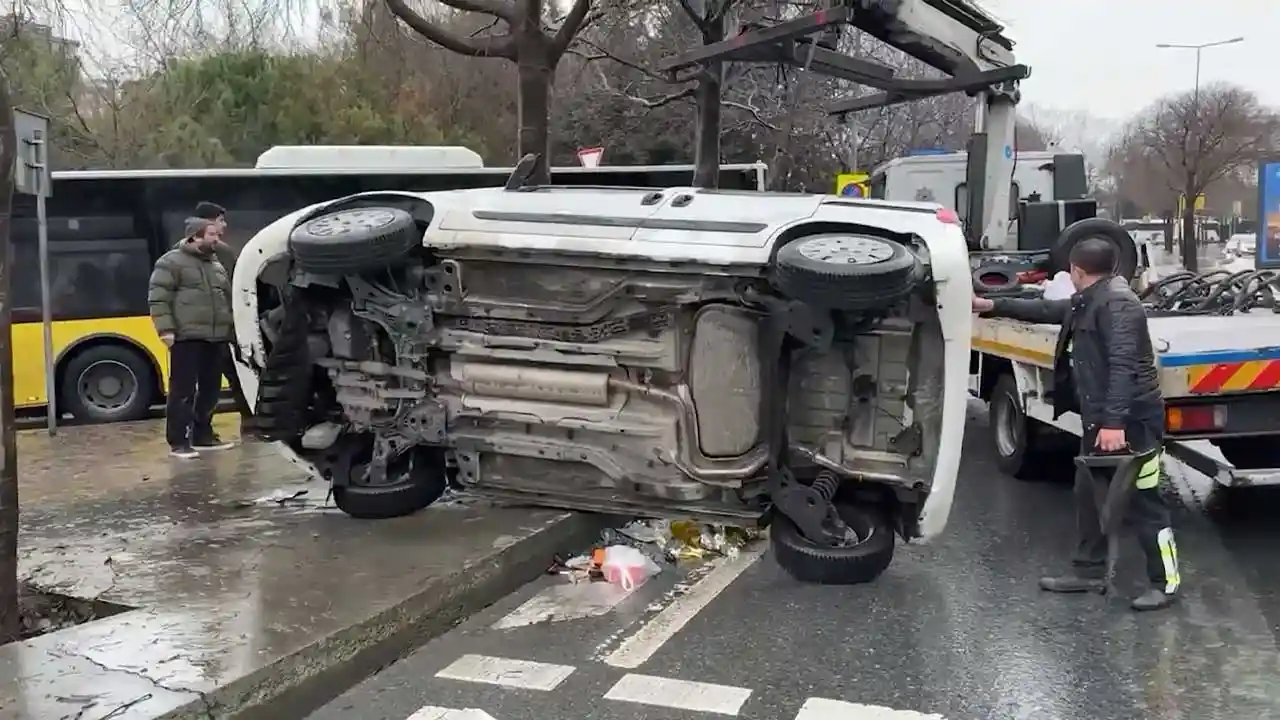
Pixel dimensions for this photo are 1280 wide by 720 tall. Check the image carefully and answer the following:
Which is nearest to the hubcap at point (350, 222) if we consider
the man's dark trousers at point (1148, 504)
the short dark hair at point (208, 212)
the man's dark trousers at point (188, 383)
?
the short dark hair at point (208, 212)

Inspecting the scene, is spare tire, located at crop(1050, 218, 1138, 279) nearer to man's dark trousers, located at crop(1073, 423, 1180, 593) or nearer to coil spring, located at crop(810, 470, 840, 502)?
man's dark trousers, located at crop(1073, 423, 1180, 593)

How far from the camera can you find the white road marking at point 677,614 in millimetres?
4570

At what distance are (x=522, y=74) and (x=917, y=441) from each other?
7345mm

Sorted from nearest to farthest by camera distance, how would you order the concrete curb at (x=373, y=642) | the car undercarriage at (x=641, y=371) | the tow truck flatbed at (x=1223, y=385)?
the concrete curb at (x=373, y=642) → the car undercarriage at (x=641, y=371) → the tow truck flatbed at (x=1223, y=385)

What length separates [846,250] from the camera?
4.66 meters

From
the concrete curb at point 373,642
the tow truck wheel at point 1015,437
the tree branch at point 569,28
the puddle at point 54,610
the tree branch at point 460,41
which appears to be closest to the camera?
the concrete curb at point 373,642

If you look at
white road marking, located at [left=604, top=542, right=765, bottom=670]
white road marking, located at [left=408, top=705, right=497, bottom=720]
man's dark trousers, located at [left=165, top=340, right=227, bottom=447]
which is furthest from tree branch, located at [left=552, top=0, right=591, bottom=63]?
white road marking, located at [left=408, top=705, right=497, bottom=720]

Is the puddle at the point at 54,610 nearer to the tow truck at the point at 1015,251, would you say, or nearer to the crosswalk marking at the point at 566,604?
the crosswalk marking at the point at 566,604

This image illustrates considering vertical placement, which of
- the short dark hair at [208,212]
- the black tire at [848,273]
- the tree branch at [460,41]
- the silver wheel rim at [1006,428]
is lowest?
the silver wheel rim at [1006,428]

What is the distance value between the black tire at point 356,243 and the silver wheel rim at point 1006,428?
4.59 m

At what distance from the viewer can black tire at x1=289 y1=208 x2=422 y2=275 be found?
521 cm

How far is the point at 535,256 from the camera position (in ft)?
16.9

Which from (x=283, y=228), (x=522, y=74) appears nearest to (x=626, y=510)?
(x=283, y=228)

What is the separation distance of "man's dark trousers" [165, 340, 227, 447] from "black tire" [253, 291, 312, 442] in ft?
9.03
